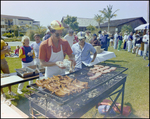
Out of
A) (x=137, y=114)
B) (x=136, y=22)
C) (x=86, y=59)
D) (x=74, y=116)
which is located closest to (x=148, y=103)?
(x=137, y=114)

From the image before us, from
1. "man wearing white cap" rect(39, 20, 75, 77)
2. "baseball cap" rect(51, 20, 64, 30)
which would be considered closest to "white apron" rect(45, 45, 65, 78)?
"man wearing white cap" rect(39, 20, 75, 77)

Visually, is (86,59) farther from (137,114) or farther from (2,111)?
(2,111)

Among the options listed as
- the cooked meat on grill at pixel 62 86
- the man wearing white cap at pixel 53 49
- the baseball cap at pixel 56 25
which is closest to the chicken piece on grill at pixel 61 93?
the cooked meat on grill at pixel 62 86

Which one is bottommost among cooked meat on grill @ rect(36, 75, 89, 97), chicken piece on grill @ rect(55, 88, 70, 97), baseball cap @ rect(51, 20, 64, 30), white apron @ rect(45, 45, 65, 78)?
chicken piece on grill @ rect(55, 88, 70, 97)

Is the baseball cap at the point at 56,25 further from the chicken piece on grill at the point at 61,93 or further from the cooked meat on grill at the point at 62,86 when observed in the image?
the chicken piece on grill at the point at 61,93

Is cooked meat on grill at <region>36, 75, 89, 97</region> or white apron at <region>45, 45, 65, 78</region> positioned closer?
cooked meat on grill at <region>36, 75, 89, 97</region>

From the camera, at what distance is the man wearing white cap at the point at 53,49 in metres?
2.17

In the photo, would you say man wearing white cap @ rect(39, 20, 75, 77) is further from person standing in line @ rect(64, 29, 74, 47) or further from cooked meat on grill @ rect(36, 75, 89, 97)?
person standing in line @ rect(64, 29, 74, 47)

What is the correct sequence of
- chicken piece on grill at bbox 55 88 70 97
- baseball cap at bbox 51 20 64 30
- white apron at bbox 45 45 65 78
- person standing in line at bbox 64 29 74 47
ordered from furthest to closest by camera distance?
person standing in line at bbox 64 29 74 47
white apron at bbox 45 45 65 78
baseball cap at bbox 51 20 64 30
chicken piece on grill at bbox 55 88 70 97

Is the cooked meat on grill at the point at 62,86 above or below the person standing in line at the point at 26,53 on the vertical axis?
below

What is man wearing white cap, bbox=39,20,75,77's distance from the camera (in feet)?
7.13

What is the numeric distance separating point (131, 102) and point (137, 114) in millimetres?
534

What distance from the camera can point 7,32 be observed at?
30.7 meters

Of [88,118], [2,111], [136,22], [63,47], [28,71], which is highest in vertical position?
[136,22]
